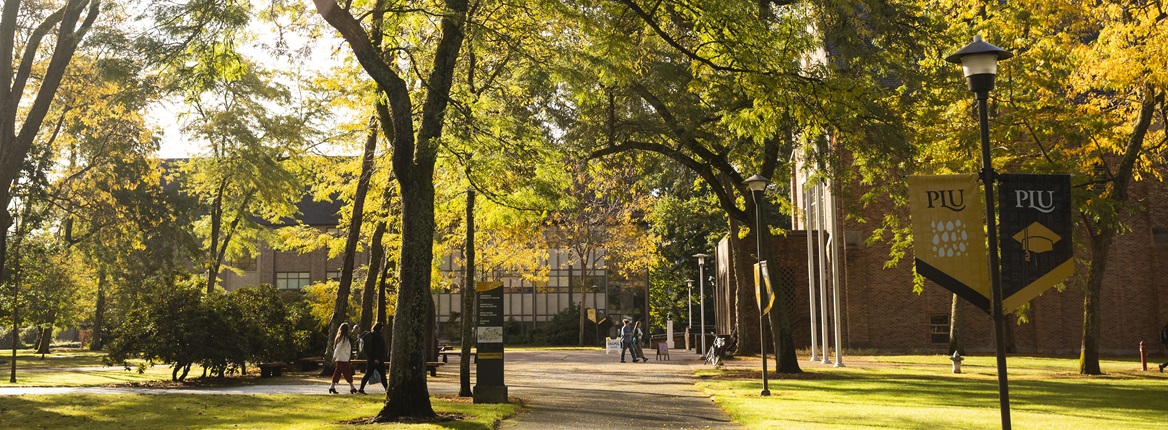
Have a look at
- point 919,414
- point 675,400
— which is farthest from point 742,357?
point 919,414

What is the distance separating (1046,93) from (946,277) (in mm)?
16740

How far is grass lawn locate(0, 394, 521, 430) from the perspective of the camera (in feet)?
47.1

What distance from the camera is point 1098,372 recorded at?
2595 centimetres

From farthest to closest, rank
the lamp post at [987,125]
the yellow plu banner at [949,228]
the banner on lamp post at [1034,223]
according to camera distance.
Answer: the yellow plu banner at [949,228] → the banner on lamp post at [1034,223] → the lamp post at [987,125]

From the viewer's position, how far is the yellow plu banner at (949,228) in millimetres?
10977

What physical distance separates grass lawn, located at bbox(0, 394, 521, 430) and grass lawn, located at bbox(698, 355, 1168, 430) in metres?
4.46

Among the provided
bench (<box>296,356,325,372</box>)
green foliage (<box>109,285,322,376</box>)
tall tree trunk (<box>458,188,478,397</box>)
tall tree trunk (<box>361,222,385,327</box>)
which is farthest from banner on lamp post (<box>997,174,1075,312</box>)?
bench (<box>296,356,325,372</box>)

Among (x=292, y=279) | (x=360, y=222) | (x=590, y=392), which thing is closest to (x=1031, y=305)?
(x=590, y=392)

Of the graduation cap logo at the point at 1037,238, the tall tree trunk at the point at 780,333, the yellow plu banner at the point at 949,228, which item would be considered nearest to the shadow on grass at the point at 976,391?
the tall tree trunk at the point at 780,333

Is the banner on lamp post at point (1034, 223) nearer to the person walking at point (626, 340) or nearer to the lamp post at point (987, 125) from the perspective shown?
the lamp post at point (987, 125)

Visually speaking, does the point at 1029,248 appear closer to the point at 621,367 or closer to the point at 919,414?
the point at 919,414

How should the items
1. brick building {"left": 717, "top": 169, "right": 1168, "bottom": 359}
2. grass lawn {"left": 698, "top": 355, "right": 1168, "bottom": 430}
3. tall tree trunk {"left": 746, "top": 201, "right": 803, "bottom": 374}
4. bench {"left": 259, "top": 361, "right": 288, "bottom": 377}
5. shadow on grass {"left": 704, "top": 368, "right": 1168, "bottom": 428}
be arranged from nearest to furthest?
grass lawn {"left": 698, "top": 355, "right": 1168, "bottom": 430} → shadow on grass {"left": 704, "top": 368, "right": 1168, "bottom": 428} → tall tree trunk {"left": 746, "top": 201, "right": 803, "bottom": 374} → bench {"left": 259, "top": 361, "right": 288, "bottom": 377} → brick building {"left": 717, "top": 169, "right": 1168, "bottom": 359}

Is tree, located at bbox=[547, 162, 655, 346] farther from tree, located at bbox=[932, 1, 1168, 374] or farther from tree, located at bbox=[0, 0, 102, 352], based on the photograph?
tree, located at bbox=[0, 0, 102, 352]

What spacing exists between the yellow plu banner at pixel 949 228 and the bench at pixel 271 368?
1997 centimetres
